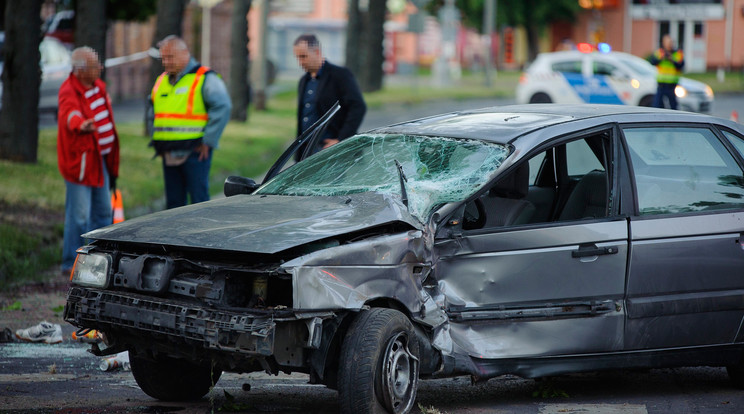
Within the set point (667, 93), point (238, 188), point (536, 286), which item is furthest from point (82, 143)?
point (667, 93)

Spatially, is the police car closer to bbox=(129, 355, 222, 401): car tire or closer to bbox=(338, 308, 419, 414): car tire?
bbox=(129, 355, 222, 401): car tire

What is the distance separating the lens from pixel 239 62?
23938 millimetres

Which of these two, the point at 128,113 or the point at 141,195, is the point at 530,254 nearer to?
the point at 141,195

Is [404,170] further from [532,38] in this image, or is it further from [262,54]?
[532,38]

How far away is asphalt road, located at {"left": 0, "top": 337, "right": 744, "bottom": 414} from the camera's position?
17.1 feet

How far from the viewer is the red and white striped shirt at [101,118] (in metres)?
8.95

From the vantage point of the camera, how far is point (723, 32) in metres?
52.6

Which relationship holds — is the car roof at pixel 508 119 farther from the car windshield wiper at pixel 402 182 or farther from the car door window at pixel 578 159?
the car windshield wiper at pixel 402 182

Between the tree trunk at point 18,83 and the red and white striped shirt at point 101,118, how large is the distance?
5.50 metres

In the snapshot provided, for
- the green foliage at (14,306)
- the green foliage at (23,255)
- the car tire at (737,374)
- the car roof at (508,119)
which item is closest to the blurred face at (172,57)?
the green foliage at (23,255)

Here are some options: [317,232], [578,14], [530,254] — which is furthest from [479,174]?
[578,14]

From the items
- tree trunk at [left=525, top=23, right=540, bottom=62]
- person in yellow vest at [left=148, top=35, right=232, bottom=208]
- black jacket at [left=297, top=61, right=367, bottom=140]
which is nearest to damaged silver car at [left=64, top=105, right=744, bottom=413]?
black jacket at [left=297, top=61, right=367, bottom=140]

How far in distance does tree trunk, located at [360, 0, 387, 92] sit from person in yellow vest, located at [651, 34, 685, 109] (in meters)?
15.3

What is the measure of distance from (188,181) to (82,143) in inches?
36.6
